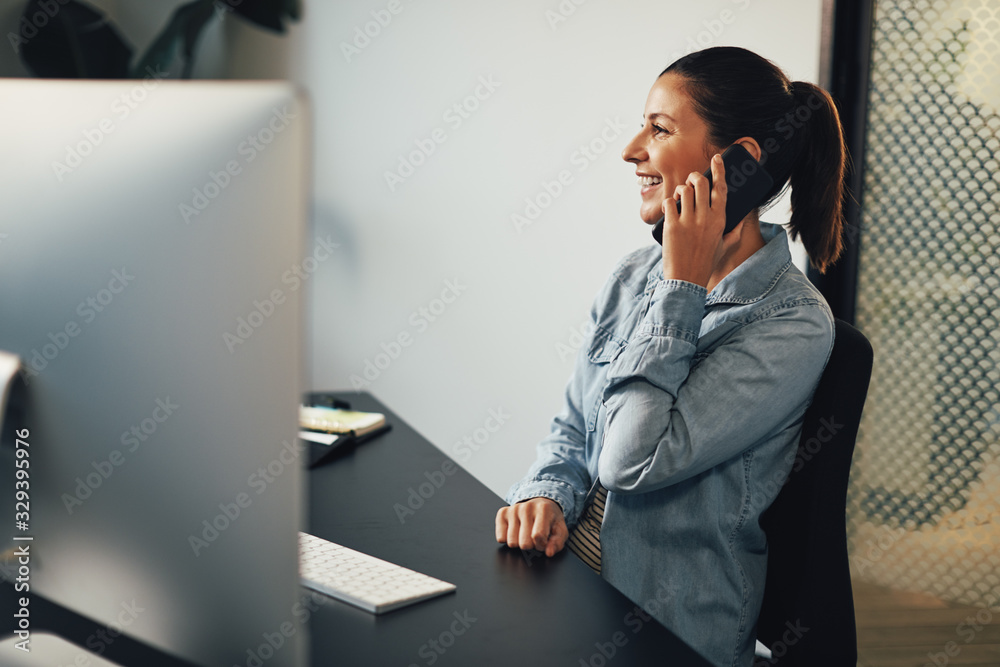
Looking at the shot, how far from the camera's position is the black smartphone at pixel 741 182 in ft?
4.05

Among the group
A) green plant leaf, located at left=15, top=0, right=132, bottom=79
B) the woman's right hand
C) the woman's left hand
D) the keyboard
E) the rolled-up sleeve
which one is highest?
green plant leaf, located at left=15, top=0, right=132, bottom=79

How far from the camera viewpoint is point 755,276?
3.99ft

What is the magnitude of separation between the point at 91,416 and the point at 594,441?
3.14 ft

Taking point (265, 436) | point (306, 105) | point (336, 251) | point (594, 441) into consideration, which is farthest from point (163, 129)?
point (336, 251)

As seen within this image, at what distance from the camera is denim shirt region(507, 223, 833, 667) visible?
1082 millimetres

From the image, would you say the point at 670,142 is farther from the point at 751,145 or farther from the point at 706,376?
Answer: the point at 706,376

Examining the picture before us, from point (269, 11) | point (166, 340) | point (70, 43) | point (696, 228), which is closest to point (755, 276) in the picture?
point (696, 228)

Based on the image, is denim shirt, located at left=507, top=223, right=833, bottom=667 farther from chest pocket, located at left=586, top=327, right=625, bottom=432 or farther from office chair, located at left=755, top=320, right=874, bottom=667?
chest pocket, located at left=586, top=327, right=625, bottom=432

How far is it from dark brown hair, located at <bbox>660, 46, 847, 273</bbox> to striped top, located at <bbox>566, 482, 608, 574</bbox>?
52 centimetres

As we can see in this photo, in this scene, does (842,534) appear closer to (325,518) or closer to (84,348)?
(325,518)

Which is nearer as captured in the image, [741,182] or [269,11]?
[741,182]

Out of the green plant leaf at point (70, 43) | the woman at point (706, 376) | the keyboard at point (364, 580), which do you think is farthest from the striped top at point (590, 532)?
the green plant leaf at point (70, 43)

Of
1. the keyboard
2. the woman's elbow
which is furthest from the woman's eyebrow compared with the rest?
the keyboard

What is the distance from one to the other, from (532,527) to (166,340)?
61 cm
